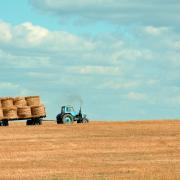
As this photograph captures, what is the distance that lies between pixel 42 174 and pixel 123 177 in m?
2.73

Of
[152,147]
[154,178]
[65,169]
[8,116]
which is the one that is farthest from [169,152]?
[8,116]

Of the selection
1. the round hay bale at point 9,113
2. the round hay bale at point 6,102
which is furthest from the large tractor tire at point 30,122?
the round hay bale at point 6,102

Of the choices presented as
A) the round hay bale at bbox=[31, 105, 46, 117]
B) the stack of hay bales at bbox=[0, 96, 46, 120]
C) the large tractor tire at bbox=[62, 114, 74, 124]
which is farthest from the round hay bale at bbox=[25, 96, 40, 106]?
the large tractor tire at bbox=[62, 114, 74, 124]

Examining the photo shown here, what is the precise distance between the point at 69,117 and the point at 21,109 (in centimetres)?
385

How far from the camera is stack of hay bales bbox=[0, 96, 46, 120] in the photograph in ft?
185

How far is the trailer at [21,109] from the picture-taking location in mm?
56312

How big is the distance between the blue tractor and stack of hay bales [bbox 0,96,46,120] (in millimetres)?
1393

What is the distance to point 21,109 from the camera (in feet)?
186

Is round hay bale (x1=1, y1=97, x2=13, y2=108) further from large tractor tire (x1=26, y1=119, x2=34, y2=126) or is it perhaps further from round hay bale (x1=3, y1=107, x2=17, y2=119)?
large tractor tire (x1=26, y1=119, x2=34, y2=126)

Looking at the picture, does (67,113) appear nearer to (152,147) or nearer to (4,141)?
(4,141)

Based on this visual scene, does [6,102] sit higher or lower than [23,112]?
higher

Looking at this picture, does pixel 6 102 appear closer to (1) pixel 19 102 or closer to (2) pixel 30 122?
(1) pixel 19 102

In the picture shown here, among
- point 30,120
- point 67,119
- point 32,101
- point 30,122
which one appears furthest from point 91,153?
point 30,120

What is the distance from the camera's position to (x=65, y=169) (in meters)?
26.4
